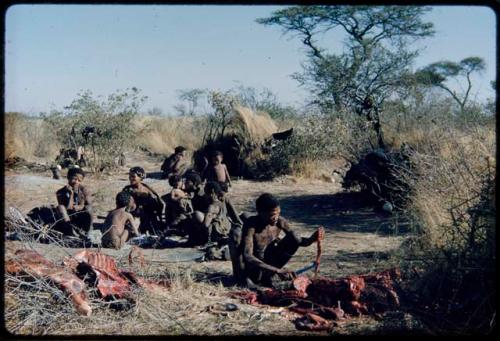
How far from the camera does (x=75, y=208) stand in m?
8.95

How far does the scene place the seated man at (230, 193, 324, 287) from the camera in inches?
249

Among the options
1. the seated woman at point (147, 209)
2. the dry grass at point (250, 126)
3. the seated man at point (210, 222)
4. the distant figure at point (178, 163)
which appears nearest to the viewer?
the seated man at point (210, 222)

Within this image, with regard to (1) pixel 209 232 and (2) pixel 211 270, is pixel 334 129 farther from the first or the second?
(2) pixel 211 270

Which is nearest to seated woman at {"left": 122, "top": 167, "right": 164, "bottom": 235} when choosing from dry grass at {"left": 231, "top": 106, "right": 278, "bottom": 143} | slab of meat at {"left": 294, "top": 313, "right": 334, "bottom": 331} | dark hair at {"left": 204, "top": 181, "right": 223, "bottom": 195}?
dark hair at {"left": 204, "top": 181, "right": 223, "bottom": 195}

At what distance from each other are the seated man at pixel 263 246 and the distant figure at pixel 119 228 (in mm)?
1930

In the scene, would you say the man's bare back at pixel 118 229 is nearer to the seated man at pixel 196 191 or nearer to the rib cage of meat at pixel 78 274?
the seated man at pixel 196 191

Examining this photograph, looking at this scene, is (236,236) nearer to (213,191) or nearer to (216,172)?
(213,191)

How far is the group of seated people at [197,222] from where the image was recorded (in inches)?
251

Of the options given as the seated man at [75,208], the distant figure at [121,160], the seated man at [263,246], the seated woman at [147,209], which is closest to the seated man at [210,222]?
the seated woman at [147,209]

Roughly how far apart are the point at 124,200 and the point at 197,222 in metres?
1.08

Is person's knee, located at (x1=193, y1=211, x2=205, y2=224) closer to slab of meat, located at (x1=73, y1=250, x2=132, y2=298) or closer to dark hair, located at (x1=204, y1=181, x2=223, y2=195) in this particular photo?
dark hair, located at (x1=204, y1=181, x2=223, y2=195)

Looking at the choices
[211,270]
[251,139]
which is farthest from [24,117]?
[211,270]

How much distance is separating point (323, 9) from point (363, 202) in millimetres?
12909

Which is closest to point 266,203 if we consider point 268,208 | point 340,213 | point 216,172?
point 268,208
